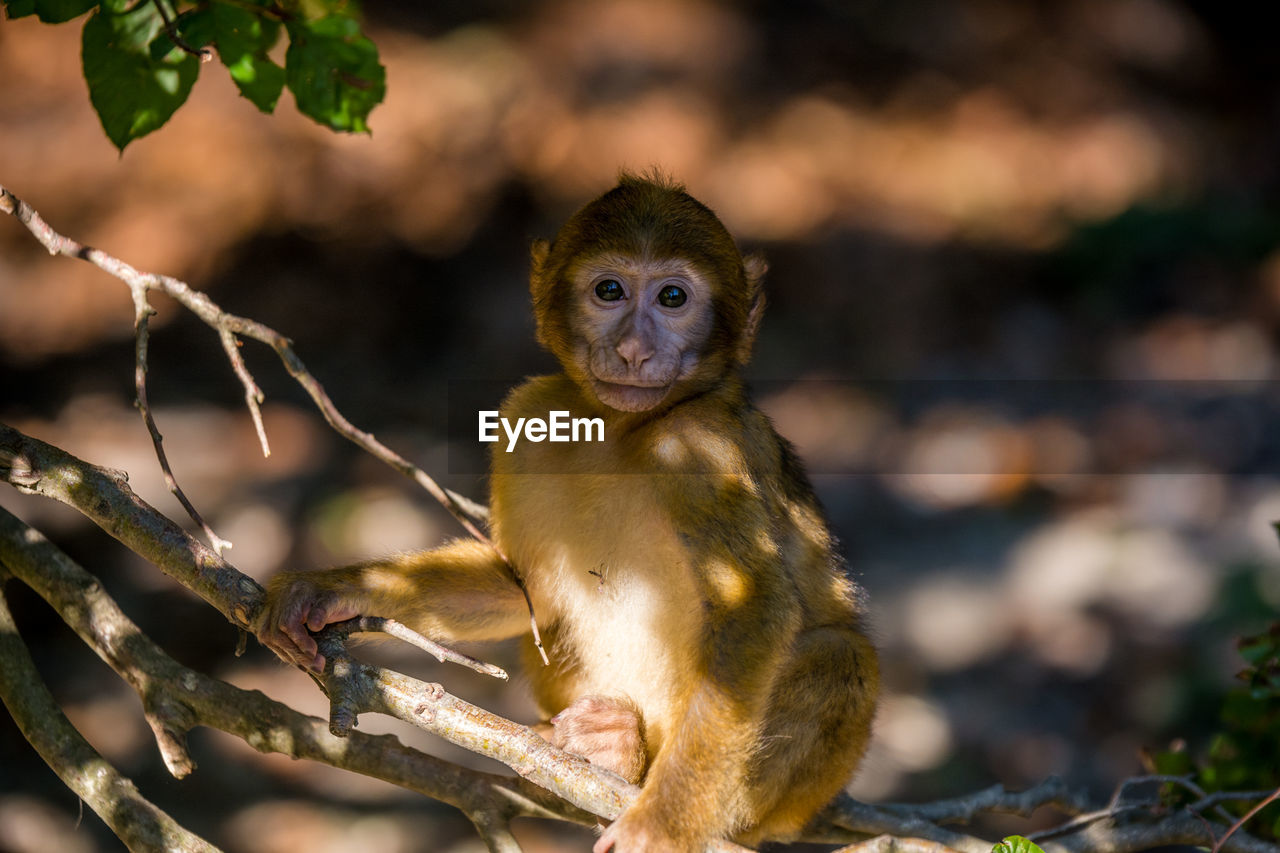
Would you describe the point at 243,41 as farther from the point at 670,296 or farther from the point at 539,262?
the point at 670,296

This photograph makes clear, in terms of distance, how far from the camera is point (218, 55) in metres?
3.22

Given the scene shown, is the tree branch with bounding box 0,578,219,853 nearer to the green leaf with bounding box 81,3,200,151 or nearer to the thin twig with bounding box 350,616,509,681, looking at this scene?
the thin twig with bounding box 350,616,509,681

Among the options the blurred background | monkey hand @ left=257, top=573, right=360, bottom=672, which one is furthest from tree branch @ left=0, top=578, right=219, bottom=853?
the blurred background

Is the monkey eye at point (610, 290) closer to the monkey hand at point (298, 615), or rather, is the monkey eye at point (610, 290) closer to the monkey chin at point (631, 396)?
the monkey chin at point (631, 396)

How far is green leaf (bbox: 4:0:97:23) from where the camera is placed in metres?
2.95

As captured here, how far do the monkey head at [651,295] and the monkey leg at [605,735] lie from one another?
99cm

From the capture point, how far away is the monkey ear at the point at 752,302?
4.02 meters

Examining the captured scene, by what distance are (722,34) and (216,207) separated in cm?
519

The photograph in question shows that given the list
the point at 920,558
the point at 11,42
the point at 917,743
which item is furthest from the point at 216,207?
the point at 917,743

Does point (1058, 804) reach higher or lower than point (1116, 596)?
lower

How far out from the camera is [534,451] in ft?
13.4

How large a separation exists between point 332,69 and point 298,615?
1.55m

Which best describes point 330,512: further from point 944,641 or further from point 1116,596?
point 1116,596

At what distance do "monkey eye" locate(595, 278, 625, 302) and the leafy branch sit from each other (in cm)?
93
